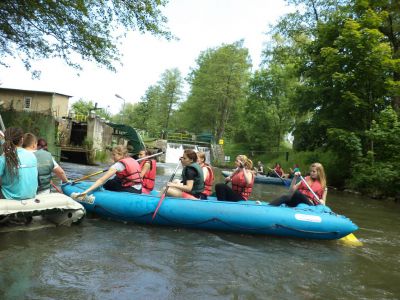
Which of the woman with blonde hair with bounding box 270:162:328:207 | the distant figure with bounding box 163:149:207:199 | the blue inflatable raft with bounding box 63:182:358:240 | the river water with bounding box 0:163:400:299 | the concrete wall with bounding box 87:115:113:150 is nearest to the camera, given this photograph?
the river water with bounding box 0:163:400:299

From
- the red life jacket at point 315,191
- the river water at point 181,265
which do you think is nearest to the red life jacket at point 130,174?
the river water at point 181,265

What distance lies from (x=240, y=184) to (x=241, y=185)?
0.03 metres

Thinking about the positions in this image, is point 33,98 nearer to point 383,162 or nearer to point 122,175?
point 383,162

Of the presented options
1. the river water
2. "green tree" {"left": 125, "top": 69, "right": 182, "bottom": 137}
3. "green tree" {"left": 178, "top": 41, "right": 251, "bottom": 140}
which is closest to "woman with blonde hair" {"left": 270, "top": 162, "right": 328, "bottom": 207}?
the river water

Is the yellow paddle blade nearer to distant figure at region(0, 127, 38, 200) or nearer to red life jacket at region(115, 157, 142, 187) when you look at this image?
red life jacket at region(115, 157, 142, 187)

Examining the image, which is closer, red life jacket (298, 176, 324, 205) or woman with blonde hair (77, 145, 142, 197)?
woman with blonde hair (77, 145, 142, 197)

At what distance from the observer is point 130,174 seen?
6812mm

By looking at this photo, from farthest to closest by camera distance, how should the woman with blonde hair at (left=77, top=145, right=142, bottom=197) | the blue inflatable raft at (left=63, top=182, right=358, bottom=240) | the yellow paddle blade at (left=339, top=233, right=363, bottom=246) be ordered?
the yellow paddle blade at (left=339, top=233, right=363, bottom=246) < the woman with blonde hair at (left=77, top=145, right=142, bottom=197) < the blue inflatable raft at (left=63, top=182, right=358, bottom=240)

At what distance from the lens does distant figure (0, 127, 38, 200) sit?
16.3ft

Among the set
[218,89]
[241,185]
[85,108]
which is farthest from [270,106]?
[85,108]

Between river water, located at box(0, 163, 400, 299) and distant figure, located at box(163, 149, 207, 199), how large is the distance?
0.65 m

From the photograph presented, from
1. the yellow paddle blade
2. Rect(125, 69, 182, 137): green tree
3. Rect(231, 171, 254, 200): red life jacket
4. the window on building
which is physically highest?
Rect(125, 69, 182, 137): green tree

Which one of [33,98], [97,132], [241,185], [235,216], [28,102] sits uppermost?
[33,98]

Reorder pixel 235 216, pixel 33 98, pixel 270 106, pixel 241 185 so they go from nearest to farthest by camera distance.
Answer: pixel 235 216, pixel 241 185, pixel 33 98, pixel 270 106
